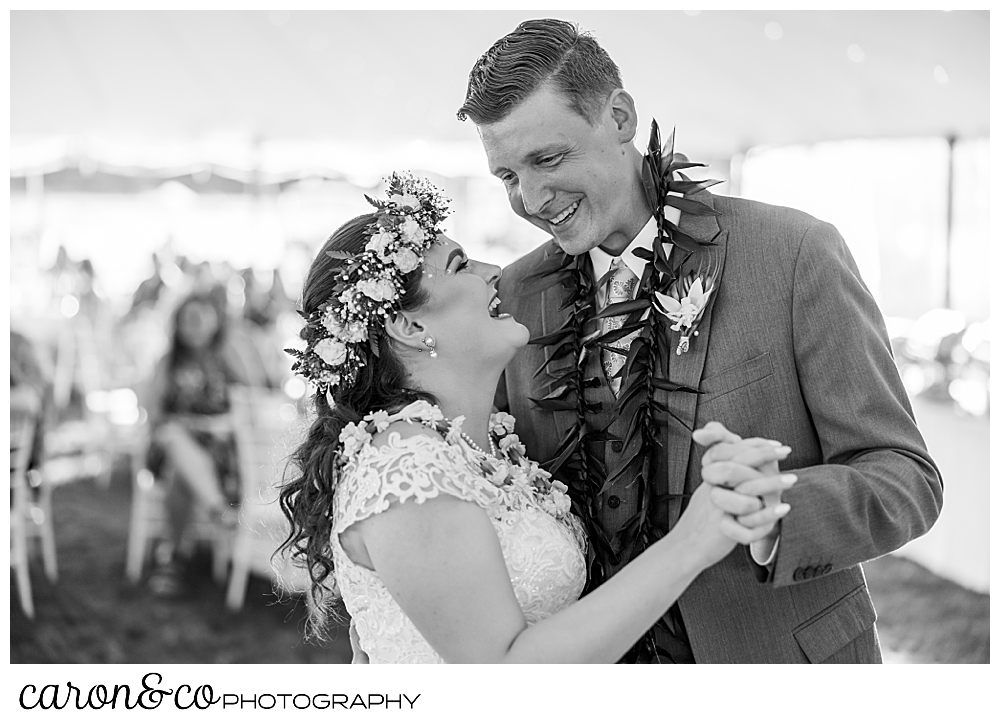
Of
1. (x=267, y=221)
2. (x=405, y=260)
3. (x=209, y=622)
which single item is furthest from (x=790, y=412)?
(x=267, y=221)

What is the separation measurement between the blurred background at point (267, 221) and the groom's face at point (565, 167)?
2.48 meters

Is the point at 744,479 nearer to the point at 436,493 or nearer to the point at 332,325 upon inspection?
the point at 436,493

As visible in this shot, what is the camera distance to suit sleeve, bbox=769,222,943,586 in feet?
5.24

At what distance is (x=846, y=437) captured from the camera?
1782mm

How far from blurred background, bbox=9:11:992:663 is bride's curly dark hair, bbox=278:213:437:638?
84.4 inches

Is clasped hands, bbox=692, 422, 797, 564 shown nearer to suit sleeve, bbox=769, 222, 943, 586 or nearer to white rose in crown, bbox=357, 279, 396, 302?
suit sleeve, bbox=769, 222, 943, 586

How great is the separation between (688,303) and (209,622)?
3999mm

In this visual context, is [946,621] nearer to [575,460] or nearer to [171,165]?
[575,460]

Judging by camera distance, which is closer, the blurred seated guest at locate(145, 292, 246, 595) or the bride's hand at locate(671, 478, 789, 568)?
the bride's hand at locate(671, 478, 789, 568)

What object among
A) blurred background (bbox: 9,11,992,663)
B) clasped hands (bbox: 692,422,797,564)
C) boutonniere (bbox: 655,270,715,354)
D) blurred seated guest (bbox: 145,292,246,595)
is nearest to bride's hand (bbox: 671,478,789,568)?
clasped hands (bbox: 692,422,797,564)

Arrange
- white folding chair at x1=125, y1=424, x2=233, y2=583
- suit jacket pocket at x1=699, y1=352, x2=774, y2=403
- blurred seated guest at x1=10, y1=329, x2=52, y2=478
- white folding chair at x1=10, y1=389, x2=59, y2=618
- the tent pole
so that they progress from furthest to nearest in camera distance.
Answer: the tent pole
white folding chair at x1=125, y1=424, x2=233, y2=583
blurred seated guest at x1=10, y1=329, x2=52, y2=478
white folding chair at x1=10, y1=389, x2=59, y2=618
suit jacket pocket at x1=699, y1=352, x2=774, y2=403

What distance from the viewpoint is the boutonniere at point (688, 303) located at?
1.89 meters

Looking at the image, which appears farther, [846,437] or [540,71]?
[540,71]
